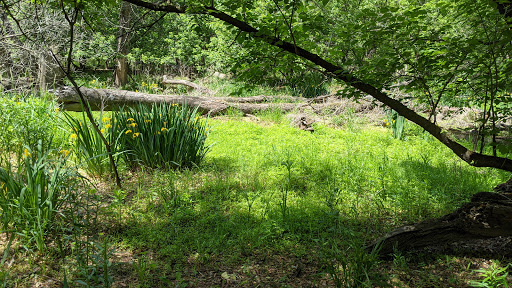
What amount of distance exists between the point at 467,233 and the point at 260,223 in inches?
63.3

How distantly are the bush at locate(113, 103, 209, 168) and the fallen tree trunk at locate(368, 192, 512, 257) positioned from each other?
8.22ft

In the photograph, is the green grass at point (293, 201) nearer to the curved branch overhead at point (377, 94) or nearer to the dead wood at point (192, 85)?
the curved branch overhead at point (377, 94)

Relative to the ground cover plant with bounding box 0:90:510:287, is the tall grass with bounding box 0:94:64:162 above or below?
above

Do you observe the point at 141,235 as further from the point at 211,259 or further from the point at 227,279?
the point at 227,279

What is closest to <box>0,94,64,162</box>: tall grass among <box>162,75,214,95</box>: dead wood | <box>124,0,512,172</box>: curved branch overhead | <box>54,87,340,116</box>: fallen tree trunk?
<box>124,0,512,172</box>: curved branch overhead

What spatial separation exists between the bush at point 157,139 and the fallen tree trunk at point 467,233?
8.22ft

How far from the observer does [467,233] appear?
92.7 inches

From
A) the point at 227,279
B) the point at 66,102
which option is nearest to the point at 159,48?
the point at 66,102

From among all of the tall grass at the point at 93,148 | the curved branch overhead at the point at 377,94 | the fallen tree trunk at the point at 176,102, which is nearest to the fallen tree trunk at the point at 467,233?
the curved branch overhead at the point at 377,94

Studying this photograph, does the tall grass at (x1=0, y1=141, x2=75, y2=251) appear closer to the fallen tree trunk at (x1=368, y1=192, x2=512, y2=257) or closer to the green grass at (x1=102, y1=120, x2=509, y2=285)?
the green grass at (x1=102, y1=120, x2=509, y2=285)

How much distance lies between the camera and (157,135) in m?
4.12

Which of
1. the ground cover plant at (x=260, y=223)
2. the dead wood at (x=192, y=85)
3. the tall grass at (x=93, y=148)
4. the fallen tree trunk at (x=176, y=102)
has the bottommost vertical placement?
the ground cover plant at (x=260, y=223)

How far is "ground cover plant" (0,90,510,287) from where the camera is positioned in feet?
7.45

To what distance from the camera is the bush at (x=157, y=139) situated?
4.15 m
